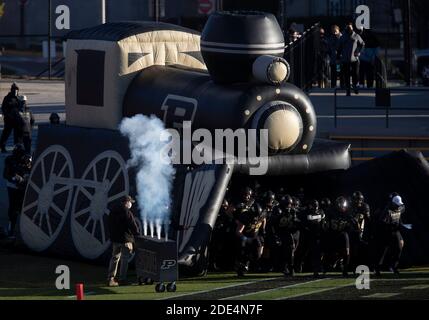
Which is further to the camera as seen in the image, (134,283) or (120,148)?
(120,148)

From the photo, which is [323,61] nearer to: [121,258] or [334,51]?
[334,51]

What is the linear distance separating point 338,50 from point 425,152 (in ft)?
20.5

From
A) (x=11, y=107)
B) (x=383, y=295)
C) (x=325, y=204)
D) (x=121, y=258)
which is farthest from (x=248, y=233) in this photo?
(x=11, y=107)

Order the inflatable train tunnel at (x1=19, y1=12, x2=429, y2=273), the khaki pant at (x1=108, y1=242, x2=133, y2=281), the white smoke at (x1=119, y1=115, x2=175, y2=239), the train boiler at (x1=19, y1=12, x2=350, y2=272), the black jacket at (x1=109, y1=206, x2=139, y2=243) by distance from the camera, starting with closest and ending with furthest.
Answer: the black jacket at (x1=109, y1=206, x2=139, y2=243)
the khaki pant at (x1=108, y1=242, x2=133, y2=281)
the white smoke at (x1=119, y1=115, x2=175, y2=239)
the train boiler at (x1=19, y1=12, x2=350, y2=272)
the inflatable train tunnel at (x1=19, y1=12, x2=429, y2=273)

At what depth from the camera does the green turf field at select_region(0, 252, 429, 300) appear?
19594 millimetres

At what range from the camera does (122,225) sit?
2100 cm

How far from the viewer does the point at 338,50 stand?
33750 mm

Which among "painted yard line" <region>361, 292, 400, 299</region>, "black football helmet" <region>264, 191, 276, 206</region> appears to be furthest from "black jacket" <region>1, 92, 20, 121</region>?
"painted yard line" <region>361, 292, 400, 299</region>

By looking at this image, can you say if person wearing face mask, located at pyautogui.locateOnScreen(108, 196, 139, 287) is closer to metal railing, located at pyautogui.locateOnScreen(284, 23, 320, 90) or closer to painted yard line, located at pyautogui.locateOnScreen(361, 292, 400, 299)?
painted yard line, located at pyautogui.locateOnScreen(361, 292, 400, 299)

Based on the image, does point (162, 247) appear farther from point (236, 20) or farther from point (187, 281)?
point (236, 20)

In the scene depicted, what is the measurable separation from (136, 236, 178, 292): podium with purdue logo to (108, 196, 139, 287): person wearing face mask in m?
0.55

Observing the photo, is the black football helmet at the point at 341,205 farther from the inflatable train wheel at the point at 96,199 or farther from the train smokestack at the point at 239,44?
the inflatable train wheel at the point at 96,199
